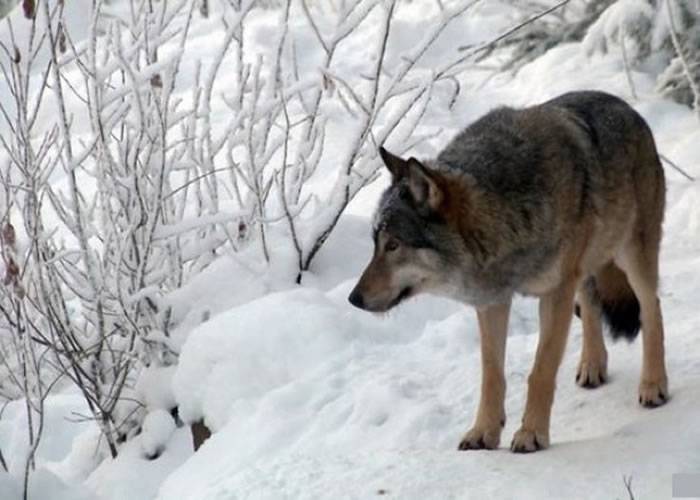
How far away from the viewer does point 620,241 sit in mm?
5035

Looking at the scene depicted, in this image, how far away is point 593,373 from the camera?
5309 millimetres

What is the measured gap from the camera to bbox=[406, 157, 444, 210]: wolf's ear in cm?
446

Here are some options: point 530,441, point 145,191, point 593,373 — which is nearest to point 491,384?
point 530,441

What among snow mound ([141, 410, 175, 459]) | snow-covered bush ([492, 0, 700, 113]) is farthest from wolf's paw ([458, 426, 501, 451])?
snow-covered bush ([492, 0, 700, 113])

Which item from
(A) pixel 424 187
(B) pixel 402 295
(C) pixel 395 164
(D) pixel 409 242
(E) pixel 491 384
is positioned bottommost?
(E) pixel 491 384

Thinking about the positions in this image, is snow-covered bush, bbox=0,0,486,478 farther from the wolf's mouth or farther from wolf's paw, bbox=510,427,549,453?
wolf's paw, bbox=510,427,549,453

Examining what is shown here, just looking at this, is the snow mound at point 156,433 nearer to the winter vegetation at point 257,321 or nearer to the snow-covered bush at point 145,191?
the winter vegetation at point 257,321

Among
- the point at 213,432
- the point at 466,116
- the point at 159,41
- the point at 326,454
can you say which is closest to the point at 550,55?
the point at 466,116

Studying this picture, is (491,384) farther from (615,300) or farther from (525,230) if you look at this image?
(615,300)

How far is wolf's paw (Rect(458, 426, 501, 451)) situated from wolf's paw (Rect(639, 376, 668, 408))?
2.04 ft

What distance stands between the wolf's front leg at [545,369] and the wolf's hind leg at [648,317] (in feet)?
1.57

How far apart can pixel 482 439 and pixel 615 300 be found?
993mm

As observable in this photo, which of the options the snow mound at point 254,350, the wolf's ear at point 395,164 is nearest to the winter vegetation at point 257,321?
the snow mound at point 254,350

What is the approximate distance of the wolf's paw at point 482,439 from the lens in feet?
15.7
